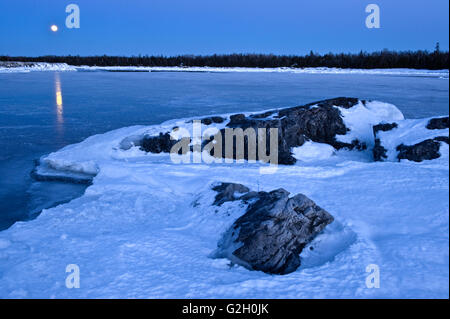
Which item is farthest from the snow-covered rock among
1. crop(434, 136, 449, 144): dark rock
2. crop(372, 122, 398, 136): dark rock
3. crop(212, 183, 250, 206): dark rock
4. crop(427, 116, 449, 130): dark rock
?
crop(212, 183, 250, 206): dark rock

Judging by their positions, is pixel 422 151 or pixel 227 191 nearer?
pixel 227 191

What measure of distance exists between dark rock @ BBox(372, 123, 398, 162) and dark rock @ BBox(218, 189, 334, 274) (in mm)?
3937

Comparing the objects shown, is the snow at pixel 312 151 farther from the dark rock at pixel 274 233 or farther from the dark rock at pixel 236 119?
the dark rock at pixel 274 233

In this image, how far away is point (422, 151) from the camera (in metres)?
7.52

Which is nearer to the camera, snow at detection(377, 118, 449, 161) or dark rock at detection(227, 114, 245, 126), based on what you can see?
snow at detection(377, 118, 449, 161)

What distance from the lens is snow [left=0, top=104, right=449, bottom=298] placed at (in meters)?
3.56

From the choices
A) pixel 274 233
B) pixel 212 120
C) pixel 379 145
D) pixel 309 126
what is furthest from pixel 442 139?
pixel 274 233

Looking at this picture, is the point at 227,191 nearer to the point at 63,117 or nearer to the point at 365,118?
the point at 365,118

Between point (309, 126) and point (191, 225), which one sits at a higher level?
point (309, 126)

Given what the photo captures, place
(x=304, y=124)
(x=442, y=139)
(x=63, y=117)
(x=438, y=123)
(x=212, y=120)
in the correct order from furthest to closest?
1. (x=63, y=117)
2. (x=212, y=120)
3. (x=304, y=124)
4. (x=438, y=123)
5. (x=442, y=139)

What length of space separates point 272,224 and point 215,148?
15.0 ft

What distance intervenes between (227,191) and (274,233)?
1590 mm

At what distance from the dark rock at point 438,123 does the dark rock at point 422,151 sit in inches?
23.6

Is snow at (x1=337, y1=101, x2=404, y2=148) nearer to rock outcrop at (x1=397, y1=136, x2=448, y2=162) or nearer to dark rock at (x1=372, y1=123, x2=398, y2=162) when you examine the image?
dark rock at (x1=372, y1=123, x2=398, y2=162)
